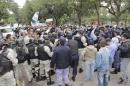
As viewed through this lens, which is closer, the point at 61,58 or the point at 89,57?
the point at 61,58

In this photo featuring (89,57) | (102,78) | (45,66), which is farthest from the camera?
(89,57)

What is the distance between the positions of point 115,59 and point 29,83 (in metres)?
3.55

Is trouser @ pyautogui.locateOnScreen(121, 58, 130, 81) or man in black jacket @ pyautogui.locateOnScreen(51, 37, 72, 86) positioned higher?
man in black jacket @ pyautogui.locateOnScreen(51, 37, 72, 86)

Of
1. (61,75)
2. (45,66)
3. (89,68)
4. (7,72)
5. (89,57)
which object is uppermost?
(7,72)

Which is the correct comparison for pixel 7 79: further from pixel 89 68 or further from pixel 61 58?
pixel 89 68

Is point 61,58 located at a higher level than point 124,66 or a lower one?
higher

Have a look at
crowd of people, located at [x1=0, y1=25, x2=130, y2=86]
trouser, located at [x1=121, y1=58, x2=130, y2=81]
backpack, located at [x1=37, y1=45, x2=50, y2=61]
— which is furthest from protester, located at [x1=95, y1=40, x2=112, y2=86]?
backpack, located at [x1=37, y1=45, x2=50, y2=61]

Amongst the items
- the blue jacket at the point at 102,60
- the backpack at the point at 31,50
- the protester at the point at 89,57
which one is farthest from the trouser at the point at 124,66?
the backpack at the point at 31,50

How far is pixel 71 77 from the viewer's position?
50.2ft

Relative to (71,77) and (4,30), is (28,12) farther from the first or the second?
(71,77)

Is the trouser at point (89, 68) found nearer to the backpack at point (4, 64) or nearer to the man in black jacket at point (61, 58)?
the man in black jacket at point (61, 58)

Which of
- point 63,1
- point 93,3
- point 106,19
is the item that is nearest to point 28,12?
point 106,19

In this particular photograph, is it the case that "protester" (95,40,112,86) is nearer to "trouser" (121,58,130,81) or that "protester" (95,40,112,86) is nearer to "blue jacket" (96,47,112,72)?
"blue jacket" (96,47,112,72)

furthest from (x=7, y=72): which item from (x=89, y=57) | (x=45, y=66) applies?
(x=89, y=57)
